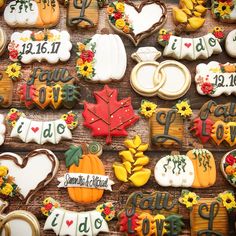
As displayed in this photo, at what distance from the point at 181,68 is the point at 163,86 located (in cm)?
10

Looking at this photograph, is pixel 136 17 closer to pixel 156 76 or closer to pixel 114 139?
pixel 156 76

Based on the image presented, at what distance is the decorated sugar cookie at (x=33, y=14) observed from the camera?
5.34 feet

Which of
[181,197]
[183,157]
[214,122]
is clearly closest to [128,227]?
[181,197]

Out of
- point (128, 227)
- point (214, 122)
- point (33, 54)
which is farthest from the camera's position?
point (33, 54)

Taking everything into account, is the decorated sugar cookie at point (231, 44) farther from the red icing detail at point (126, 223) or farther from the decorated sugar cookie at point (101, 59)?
the red icing detail at point (126, 223)

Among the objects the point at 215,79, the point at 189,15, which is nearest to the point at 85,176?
the point at 215,79

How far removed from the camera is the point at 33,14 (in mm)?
1636

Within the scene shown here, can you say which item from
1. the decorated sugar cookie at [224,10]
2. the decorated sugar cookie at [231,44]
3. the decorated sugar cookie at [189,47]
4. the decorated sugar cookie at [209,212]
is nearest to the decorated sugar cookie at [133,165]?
the decorated sugar cookie at [209,212]

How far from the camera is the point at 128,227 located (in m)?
1.38

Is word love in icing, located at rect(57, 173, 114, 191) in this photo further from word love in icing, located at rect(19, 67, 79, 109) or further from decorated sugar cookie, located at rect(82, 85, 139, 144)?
word love in icing, located at rect(19, 67, 79, 109)

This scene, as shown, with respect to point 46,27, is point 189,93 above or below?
below

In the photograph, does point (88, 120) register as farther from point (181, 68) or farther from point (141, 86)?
point (181, 68)

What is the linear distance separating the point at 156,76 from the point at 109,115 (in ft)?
0.76

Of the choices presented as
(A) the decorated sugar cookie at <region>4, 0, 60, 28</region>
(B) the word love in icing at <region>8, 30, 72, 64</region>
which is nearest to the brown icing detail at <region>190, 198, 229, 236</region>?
(B) the word love in icing at <region>8, 30, 72, 64</region>
